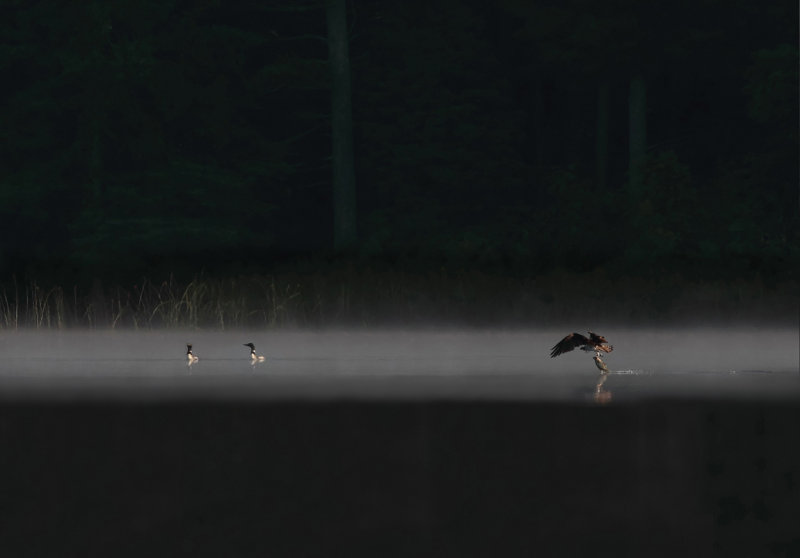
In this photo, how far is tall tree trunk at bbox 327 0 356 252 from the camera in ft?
172

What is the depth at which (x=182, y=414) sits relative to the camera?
15.9m

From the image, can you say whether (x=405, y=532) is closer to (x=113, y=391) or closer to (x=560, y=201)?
(x=113, y=391)

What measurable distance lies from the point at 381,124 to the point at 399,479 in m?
43.6

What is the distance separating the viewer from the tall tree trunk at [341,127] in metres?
Result: 52.4

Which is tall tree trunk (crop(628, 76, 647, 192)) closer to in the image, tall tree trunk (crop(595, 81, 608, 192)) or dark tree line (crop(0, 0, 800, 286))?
dark tree line (crop(0, 0, 800, 286))

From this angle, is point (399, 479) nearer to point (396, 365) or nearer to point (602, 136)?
point (396, 365)

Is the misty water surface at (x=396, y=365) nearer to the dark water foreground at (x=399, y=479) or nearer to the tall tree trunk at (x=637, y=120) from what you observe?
the dark water foreground at (x=399, y=479)

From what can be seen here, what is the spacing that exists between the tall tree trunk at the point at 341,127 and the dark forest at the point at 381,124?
0.06 m

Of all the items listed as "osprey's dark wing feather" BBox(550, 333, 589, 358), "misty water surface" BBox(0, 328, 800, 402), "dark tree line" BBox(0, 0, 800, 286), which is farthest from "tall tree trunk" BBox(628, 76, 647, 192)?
"osprey's dark wing feather" BBox(550, 333, 589, 358)

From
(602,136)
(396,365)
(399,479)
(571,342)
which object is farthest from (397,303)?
(602,136)

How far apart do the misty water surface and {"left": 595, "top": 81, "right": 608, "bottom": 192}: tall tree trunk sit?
27.4 metres

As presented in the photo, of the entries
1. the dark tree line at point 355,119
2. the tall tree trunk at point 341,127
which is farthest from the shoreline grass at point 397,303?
the tall tree trunk at point 341,127

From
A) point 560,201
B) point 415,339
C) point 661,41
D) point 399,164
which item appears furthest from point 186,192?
point 415,339

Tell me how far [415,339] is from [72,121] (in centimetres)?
2888
